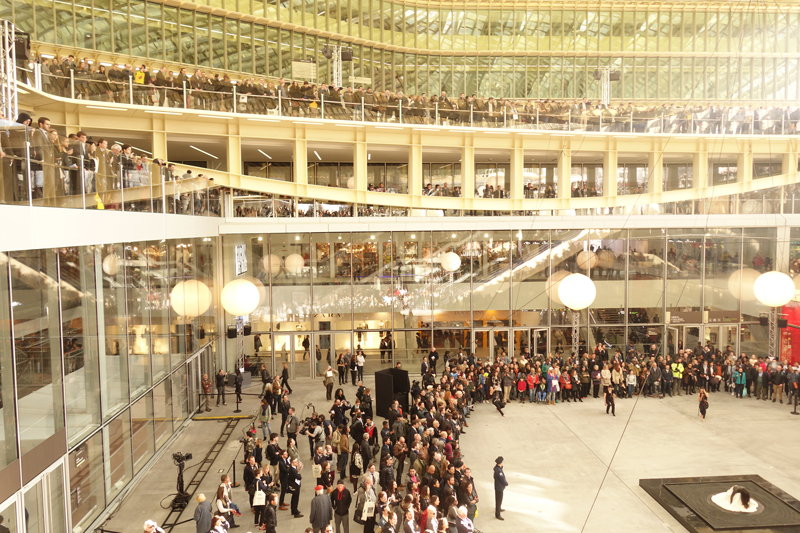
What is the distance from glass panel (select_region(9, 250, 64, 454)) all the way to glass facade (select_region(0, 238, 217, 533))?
2 cm

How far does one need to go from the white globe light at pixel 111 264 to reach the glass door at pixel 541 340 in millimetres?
17174

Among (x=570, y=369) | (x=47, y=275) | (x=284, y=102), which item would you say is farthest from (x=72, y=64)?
(x=570, y=369)

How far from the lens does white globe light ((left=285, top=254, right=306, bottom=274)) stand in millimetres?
23438

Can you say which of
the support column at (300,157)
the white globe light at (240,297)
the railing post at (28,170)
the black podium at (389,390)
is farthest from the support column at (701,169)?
the railing post at (28,170)

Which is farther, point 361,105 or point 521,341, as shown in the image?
point 521,341

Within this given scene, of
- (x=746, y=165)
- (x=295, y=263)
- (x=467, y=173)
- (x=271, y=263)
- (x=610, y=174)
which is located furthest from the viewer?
(x=610, y=174)

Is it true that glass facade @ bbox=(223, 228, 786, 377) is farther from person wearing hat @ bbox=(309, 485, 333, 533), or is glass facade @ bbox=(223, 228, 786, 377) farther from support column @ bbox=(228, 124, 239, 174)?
person wearing hat @ bbox=(309, 485, 333, 533)

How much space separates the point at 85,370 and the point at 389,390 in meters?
8.96

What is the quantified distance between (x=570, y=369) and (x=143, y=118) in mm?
17416

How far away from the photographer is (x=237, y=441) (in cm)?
1611

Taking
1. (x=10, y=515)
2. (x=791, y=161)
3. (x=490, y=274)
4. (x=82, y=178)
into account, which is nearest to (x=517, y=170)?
(x=490, y=274)

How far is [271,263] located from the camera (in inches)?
920

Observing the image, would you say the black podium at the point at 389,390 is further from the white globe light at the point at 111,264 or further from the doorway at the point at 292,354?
the white globe light at the point at 111,264

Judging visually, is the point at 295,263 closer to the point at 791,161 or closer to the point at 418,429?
the point at 418,429
